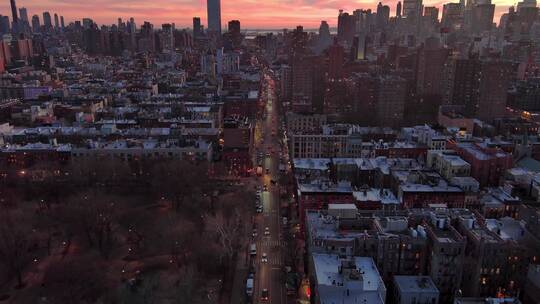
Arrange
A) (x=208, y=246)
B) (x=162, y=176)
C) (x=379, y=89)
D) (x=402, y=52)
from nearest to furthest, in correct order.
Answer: (x=208, y=246) → (x=162, y=176) → (x=379, y=89) → (x=402, y=52)

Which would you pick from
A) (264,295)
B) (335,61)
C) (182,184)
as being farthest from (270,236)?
(335,61)

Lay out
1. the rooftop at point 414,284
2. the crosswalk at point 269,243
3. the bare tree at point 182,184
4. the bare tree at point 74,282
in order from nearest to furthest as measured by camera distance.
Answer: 1. the rooftop at point 414,284
2. the bare tree at point 74,282
3. the crosswalk at point 269,243
4. the bare tree at point 182,184

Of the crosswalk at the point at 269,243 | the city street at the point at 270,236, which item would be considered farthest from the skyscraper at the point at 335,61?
the crosswalk at the point at 269,243

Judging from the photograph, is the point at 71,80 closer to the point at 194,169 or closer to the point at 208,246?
the point at 194,169

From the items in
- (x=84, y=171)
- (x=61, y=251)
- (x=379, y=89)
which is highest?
(x=379, y=89)

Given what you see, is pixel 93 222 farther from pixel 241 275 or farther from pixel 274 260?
pixel 274 260

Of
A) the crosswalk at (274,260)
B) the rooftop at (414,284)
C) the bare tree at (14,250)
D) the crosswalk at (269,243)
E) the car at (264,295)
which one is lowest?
the car at (264,295)

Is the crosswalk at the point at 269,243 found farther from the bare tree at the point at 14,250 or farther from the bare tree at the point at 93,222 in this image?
the bare tree at the point at 14,250

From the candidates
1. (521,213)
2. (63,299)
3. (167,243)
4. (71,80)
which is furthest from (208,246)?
(71,80)

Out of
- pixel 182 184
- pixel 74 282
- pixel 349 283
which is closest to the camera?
pixel 349 283
